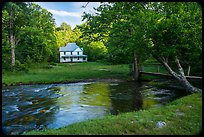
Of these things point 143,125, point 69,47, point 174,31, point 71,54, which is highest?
point 69,47

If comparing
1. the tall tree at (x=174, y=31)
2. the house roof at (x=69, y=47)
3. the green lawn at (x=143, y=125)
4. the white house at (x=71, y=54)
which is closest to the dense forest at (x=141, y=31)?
the tall tree at (x=174, y=31)

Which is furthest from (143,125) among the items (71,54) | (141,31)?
(71,54)

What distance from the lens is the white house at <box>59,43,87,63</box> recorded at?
5744cm

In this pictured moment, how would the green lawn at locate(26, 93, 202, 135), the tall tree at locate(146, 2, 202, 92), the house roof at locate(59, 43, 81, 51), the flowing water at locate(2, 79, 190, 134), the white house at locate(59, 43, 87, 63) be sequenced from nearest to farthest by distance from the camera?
the green lawn at locate(26, 93, 202, 135)
the flowing water at locate(2, 79, 190, 134)
the tall tree at locate(146, 2, 202, 92)
the white house at locate(59, 43, 87, 63)
the house roof at locate(59, 43, 81, 51)

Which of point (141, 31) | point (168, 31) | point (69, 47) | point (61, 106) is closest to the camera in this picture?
point (61, 106)

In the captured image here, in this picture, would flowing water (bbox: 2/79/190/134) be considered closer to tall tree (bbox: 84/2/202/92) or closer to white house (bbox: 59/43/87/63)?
tall tree (bbox: 84/2/202/92)

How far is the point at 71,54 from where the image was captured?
57719 mm

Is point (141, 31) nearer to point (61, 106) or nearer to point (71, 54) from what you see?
point (61, 106)

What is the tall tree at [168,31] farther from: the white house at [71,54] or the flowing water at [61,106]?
the white house at [71,54]

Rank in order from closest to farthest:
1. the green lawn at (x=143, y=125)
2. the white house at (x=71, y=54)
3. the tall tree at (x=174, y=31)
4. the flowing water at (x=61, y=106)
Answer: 1. the green lawn at (x=143, y=125)
2. the flowing water at (x=61, y=106)
3. the tall tree at (x=174, y=31)
4. the white house at (x=71, y=54)

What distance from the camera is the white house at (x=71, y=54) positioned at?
5744 centimetres

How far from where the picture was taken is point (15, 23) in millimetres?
25156

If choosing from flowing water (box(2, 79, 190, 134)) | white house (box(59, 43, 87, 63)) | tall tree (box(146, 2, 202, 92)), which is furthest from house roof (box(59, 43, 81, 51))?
tall tree (box(146, 2, 202, 92))

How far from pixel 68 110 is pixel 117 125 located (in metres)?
4.23
